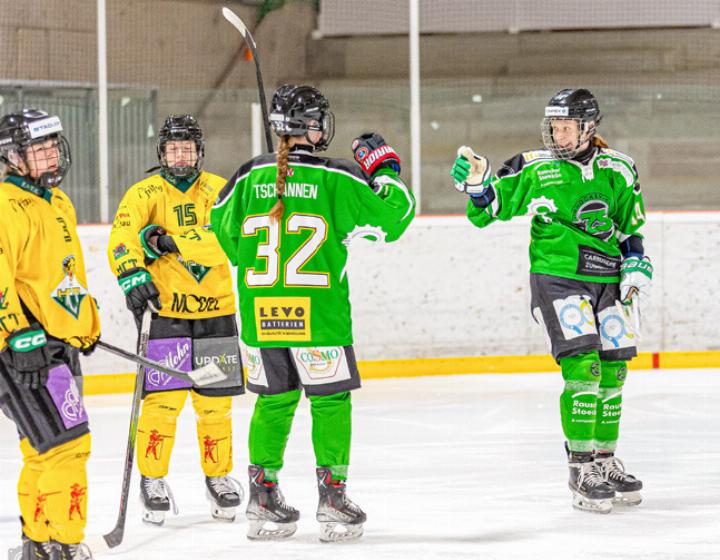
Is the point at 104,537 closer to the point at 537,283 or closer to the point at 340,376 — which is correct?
the point at 340,376

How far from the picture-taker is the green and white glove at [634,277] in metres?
4.52

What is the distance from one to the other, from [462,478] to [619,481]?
0.70 m

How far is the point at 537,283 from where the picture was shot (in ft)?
15.3

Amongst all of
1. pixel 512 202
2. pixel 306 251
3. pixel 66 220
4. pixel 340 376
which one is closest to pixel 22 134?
pixel 66 220

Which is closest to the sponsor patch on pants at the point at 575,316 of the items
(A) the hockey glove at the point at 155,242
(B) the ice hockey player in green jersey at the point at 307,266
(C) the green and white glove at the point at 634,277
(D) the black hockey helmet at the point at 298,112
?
(C) the green and white glove at the point at 634,277

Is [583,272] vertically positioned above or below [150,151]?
below

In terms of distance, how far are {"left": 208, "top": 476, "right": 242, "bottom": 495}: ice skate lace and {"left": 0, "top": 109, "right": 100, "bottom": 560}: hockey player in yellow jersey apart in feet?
3.25

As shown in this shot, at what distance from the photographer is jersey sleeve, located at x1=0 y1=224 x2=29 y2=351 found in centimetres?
333

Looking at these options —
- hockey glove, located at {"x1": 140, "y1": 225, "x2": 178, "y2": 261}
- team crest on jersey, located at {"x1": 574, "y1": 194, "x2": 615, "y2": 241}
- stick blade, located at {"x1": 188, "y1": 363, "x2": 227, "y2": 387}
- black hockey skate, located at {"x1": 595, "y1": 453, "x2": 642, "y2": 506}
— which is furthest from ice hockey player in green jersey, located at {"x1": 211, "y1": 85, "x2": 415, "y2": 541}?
black hockey skate, located at {"x1": 595, "y1": 453, "x2": 642, "y2": 506}

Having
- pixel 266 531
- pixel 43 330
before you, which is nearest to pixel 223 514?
pixel 266 531

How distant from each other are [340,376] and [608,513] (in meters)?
1.08

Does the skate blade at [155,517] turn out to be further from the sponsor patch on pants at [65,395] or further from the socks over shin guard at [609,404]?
the socks over shin guard at [609,404]

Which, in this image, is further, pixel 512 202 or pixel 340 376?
pixel 512 202

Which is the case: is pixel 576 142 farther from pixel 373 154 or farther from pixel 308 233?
pixel 308 233
